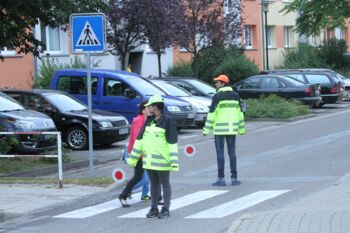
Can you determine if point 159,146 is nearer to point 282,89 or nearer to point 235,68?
point 282,89

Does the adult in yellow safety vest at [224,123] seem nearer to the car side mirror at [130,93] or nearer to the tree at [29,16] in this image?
the tree at [29,16]

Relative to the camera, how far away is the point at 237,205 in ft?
31.7

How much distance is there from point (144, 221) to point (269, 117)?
17.2m

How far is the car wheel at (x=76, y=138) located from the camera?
1770 centimetres

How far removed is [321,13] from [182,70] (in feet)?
34.7

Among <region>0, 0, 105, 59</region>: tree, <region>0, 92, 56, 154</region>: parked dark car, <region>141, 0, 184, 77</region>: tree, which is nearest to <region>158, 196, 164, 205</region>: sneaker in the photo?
<region>0, 92, 56, 154</region>: parked dark car

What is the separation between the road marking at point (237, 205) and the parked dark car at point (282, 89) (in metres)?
18.4

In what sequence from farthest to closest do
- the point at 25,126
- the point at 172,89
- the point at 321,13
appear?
the point at 321,13
the point at 172,89
the point at 25,126

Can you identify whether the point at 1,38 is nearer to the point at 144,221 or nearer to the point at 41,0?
the point at 41,0

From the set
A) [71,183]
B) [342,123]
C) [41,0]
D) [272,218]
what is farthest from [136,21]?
[272,218]

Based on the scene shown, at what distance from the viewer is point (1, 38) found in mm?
14773

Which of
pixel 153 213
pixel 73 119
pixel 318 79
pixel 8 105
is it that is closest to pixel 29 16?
pixel 8 105

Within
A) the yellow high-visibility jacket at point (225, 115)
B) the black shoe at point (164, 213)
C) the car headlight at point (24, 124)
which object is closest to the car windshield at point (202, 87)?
the car headlight at point (24, 124)

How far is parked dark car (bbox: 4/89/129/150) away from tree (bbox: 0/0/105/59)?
2.18m
